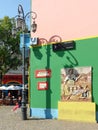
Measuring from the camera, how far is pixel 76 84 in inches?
894

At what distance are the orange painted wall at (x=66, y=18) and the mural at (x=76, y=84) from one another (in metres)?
1.80

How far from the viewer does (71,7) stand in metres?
23.3

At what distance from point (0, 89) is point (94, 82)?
2583 cm

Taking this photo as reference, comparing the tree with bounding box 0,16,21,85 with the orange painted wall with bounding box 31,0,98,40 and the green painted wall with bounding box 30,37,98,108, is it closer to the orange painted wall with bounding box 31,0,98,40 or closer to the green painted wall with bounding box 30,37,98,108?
the orange painted wall with bounding box 31,0,98,40

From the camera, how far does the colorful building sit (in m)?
21.9

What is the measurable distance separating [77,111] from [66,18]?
5031 millimetres

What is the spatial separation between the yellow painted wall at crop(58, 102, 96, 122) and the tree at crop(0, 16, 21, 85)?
985 inches

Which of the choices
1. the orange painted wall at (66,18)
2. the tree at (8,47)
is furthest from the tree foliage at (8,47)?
the orange painted wall at (66,18)

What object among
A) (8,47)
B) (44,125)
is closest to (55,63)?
(44,125)

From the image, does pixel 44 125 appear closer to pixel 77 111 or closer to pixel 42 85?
pixel 77 111

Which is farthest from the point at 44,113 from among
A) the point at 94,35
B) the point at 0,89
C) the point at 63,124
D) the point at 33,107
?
the point at 0,89

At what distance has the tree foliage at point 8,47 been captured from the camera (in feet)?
156

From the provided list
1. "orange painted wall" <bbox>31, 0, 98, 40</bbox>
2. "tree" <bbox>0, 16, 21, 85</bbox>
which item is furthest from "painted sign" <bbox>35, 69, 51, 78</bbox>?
"tree" <bbox>0, 16, 21, 85</bbox>

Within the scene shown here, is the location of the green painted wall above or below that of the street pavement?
above
